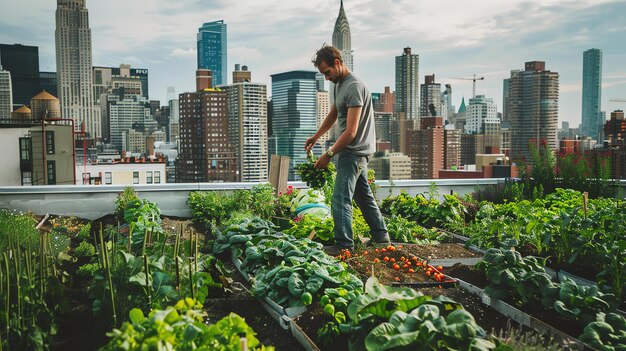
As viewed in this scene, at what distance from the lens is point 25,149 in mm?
41906

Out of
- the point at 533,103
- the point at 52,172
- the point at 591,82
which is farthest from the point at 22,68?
the point at 591,82

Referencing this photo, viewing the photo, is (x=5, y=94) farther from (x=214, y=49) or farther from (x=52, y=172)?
(x=214, y=49)

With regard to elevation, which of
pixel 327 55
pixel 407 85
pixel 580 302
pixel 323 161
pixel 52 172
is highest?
pixel 407 85

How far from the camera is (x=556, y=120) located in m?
57.6

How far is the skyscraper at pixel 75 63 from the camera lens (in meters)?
118

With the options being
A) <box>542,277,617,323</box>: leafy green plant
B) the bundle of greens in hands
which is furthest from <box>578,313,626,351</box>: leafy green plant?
the bundle of greens in hands

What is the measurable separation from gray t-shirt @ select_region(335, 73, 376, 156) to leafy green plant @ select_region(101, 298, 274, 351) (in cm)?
254

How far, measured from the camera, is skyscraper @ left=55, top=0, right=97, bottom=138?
118 m

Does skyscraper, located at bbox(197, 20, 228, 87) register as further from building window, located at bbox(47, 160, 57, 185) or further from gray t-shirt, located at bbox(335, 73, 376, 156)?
gray t-shirt, located at bbox(335, 73, 376, 156)

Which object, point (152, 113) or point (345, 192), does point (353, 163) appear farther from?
point (152, 113)

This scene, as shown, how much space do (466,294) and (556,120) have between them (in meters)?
59.2

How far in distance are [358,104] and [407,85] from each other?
91272 mm

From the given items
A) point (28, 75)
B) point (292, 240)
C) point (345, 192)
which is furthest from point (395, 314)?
point (28, 75)

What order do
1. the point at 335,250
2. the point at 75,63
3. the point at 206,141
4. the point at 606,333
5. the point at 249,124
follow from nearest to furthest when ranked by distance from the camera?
the point at 606,333 < the point at 335,250 < the point at 206,141 < the point at 249,124 < the point at 75,63
